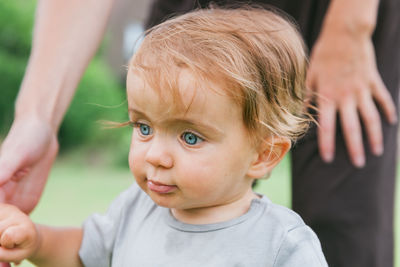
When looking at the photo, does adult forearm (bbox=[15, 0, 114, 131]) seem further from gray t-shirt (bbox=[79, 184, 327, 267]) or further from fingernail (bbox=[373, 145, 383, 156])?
fingernail (bbox=[373, 145, 383, 156])

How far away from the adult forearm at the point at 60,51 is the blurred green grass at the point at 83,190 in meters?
2.37

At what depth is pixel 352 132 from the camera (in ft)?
7.14

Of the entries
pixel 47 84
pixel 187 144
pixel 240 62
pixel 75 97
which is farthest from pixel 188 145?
pixel 75 97

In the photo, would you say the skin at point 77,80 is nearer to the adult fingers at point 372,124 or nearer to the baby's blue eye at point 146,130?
the adult fingers at point 372,124

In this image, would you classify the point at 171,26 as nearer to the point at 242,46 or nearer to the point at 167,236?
the point at 242,46

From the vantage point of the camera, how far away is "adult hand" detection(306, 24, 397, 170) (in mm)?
2158

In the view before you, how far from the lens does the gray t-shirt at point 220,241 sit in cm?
141

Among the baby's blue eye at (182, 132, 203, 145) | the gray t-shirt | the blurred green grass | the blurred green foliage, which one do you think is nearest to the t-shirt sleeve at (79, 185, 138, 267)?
the gray t-shirt

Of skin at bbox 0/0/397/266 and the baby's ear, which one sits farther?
skin at bbox 0/0/397/266

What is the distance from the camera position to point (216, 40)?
1.42 metres

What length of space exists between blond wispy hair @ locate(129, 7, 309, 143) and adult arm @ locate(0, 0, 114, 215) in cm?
50

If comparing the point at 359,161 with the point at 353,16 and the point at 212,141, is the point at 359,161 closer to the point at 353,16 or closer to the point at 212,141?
the point at 353,16

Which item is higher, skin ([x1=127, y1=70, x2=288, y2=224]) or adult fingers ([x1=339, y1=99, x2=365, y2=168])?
skin ([x1=127, y1=70, x2=288, y2=224])

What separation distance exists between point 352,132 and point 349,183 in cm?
18
